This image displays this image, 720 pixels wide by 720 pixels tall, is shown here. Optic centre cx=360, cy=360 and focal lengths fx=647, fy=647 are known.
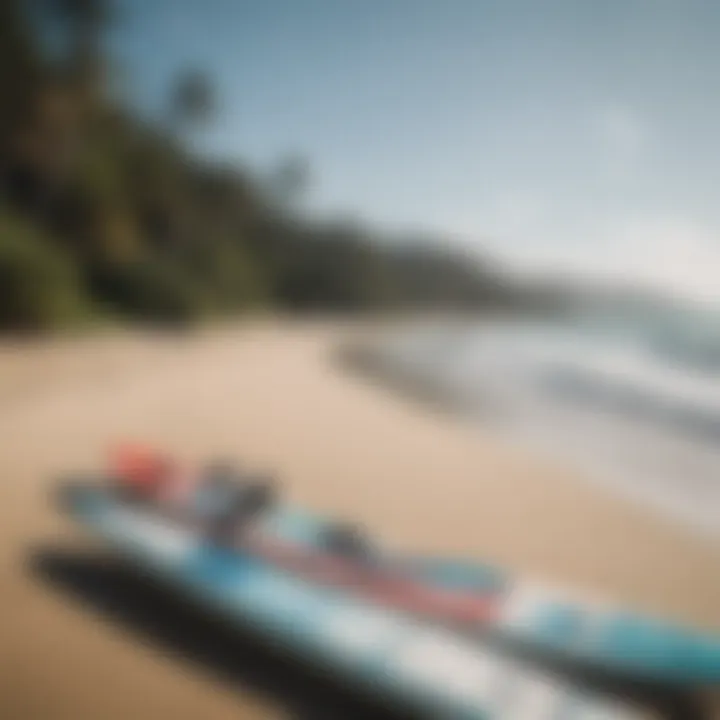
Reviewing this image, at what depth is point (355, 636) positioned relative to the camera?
1.43m

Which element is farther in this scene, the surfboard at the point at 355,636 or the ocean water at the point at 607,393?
the ocean water at the point at 607,393

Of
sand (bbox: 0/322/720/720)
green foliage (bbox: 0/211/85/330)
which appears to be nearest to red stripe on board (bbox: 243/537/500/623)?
sand (bbox: 0/322/720/720)

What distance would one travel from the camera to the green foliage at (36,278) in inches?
81.9

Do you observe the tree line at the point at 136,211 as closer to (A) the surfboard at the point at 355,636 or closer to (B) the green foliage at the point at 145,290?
(B) the green foliage at the point at 145,290

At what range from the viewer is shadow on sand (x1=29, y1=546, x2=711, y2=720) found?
1434 mm

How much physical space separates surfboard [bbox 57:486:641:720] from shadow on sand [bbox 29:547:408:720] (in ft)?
0.21

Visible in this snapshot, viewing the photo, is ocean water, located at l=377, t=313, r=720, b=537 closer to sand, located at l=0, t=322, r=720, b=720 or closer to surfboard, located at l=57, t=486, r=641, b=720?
sand, located at l=0, t=322, r=720, b=720

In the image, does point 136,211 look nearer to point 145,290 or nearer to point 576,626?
point 145,290

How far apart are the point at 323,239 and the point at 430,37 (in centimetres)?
66

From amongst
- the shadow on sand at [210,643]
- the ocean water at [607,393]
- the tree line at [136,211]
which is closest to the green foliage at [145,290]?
the tree line at [136,211]

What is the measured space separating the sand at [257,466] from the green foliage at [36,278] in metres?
0.12

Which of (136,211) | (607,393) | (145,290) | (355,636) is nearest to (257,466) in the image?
(355,636)

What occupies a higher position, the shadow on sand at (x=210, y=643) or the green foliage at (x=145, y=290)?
the green foliage at (x=145, y=290)

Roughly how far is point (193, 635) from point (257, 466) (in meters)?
0.48
